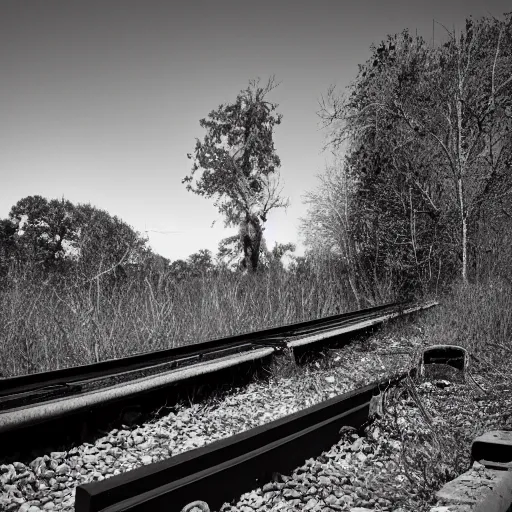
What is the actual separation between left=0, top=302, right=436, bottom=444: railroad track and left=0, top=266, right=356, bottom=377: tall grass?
4.11ft

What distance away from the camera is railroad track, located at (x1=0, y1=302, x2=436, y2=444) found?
341 centimetres

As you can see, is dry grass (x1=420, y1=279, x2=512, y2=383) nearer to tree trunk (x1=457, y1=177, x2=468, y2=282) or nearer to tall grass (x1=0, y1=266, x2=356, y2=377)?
tall grass (x1=0, y1=266, x2=356, y2=377)

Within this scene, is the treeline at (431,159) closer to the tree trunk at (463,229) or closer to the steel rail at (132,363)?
the tree trunk at (463,229)

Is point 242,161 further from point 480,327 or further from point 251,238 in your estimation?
point 480,327

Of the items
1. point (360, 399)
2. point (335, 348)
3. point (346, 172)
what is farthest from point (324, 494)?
point (346, 172)

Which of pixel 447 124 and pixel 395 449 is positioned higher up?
pixel 447 124

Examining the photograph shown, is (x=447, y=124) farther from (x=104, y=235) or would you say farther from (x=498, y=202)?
(x=104, y=235)

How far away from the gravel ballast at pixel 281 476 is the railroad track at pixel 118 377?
28cm

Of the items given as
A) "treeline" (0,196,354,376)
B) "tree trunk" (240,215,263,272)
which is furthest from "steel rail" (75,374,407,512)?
"tree trunk" (240,215,263,272)

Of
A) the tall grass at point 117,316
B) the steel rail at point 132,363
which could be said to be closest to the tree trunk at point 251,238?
the tall grass at point 117,316

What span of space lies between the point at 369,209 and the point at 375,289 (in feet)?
9.34

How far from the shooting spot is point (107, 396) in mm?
3789

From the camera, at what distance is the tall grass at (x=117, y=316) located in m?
6.30

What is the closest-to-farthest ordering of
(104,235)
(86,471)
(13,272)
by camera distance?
1. (86,471)
2. (13,272)
3. (104,235)
